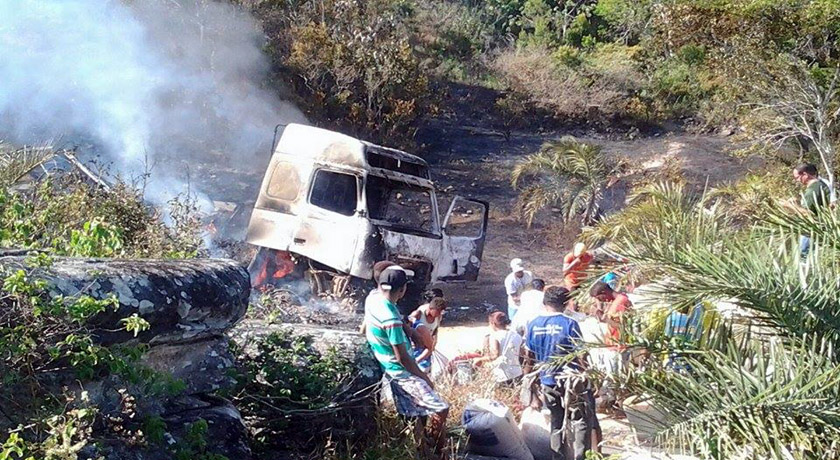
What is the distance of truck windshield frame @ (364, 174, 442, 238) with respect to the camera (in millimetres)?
10562

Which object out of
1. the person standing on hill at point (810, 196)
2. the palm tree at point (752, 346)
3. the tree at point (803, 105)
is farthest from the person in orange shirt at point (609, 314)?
the tree at point (803, 105)

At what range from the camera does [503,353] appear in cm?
711

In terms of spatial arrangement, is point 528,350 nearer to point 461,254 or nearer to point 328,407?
point 328,407

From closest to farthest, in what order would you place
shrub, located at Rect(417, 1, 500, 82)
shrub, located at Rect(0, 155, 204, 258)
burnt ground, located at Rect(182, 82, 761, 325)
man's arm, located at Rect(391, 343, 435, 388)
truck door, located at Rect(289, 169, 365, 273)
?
shrub, located at Rect(0, 155, 204, 258)
man's arm, located at Rect(391, 343, 435, 388)
truck door, located at Rect(289, 169, 365, 273)
burnt ground, located at Rect(182, 82, 761, 325)
shrub, located at Rect(417, 1, 500, 82)

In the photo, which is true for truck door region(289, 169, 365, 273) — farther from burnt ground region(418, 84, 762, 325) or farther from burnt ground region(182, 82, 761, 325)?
burnt ground region(418, 84, 762, 325)

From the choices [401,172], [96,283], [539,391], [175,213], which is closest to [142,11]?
[401,172]

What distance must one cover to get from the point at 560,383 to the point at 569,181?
11289 mm

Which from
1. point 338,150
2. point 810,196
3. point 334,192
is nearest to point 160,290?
point 810,196

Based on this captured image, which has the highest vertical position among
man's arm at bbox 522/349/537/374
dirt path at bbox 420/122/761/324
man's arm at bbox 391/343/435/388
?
man's arm at bbox 391/343/435/388

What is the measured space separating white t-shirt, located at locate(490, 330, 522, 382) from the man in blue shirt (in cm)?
106

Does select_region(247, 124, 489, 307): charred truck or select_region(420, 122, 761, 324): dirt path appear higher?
select_region(247, 124, 489, 307): charred truck

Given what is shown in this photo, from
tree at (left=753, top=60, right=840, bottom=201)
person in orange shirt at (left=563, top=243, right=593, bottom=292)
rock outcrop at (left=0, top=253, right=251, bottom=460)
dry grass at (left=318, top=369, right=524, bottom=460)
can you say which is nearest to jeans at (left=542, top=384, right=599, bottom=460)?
dry grass at (left=318, top=369, right=524, bottom=460)

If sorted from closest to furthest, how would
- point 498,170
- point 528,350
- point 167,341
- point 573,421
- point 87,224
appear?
point 167,341, point 87,224, point 573,421, point 528,350, point 498,170

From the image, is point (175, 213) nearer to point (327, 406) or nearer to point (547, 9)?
point (327, 406)
